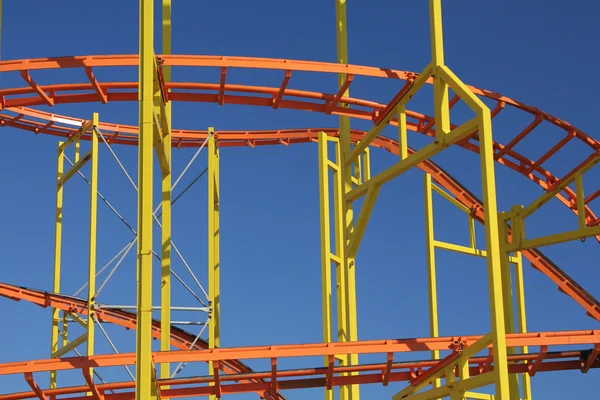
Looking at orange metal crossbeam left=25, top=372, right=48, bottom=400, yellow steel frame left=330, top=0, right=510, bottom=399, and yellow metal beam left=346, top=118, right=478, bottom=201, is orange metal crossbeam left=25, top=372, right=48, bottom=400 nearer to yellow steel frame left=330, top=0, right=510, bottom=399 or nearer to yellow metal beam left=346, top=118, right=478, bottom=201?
yellow steel frame left=330, top=0, right=510, bottom=399

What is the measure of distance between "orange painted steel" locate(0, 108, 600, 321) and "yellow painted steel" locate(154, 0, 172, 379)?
4134 millimetres

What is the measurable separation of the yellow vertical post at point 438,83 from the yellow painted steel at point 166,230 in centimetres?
355

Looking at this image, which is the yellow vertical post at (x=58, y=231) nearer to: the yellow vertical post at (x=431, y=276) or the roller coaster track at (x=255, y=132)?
the roller coaster track at (x=255, y=132)

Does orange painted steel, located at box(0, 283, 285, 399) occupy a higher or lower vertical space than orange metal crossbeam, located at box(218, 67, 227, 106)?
lower

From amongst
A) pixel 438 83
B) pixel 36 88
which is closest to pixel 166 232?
pixel 36 88

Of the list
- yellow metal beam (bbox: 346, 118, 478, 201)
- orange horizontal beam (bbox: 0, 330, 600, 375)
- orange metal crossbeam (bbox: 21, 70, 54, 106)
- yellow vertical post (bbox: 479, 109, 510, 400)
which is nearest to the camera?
yellow vertical post (bbox: 479, 109, 510, 400)

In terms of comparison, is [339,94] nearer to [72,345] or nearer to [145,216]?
[145,216]

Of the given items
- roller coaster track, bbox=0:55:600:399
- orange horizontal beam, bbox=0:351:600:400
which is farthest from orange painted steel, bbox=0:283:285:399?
orange horizontal beam, bbox=0:351:600:400

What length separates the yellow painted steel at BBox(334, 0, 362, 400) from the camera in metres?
15.3

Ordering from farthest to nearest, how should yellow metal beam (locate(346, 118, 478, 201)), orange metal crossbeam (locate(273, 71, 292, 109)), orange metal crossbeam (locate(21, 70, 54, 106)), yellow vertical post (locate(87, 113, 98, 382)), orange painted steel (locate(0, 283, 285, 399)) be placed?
orange painted steel (locate(0, 283, 285, 399)) → yellow vertical post (locate(87, 113, 98, 382)) → orange metal crossbeam (locate(273, 71, 292, 109)) → orange metal crossbeam (locate(21, 70, 54, 106)) → yellow metal beam (locate(346, 118, 478, 201))

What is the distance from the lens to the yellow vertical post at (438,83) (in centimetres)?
1310

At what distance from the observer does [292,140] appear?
21.0m

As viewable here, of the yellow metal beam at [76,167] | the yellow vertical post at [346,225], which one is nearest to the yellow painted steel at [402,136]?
the yellow vertical post at [346,225]

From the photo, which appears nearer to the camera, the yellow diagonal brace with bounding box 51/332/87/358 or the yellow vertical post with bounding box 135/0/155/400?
the yellow vertical post with bounding box 135/0/155/400
